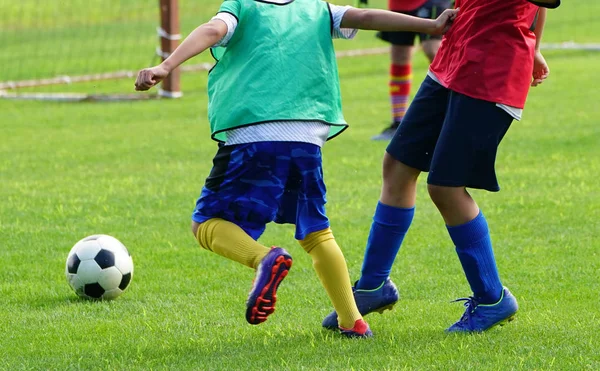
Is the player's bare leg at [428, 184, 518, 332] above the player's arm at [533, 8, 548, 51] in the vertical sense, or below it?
below

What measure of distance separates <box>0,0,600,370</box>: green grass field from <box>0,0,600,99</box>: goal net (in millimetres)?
3489

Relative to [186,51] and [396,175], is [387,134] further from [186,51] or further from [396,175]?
[186,51]

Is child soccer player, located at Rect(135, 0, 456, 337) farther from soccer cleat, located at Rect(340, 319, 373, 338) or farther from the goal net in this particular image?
the goal net

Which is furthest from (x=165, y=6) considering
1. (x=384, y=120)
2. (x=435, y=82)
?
(x=435, y=82)

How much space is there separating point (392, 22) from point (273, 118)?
57 cm

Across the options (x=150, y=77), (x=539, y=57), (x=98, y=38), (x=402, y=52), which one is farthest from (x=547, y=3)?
(x=98, y=38)

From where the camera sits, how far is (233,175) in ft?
13.3

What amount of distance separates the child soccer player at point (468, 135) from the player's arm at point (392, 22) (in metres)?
0.09

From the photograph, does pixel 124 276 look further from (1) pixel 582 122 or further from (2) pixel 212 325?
(1) pixel 582 122

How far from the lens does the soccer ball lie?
4949 mm

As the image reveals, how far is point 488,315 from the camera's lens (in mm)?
4273

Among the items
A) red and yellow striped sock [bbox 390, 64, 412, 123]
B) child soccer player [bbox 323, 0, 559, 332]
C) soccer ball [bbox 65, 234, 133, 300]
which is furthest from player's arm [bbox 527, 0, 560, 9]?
red and yellow striped sock [bbox 390, 64, 412, 123]

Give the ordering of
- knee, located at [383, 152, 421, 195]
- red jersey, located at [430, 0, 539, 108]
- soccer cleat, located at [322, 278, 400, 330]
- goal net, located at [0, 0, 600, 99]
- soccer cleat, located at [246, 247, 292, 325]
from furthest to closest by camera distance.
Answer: goal net, located at [0, 0, 600, 99], soccer cleat, located at [322, 278, 400, 330], knee, located at [383, 152, 421, 195], red jersey, located at [430, 0, 539, 108], soccer cleat, located at [246, 247, 292, 325]

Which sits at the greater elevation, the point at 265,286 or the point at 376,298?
the point at 265,286
